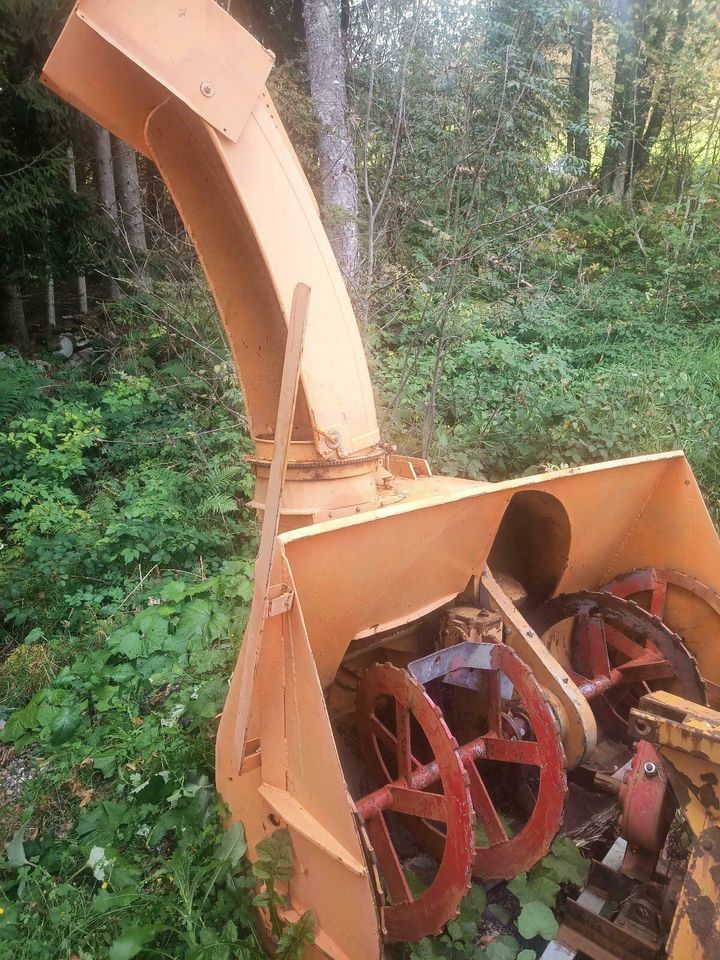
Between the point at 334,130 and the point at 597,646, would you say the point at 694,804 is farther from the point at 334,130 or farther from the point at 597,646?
the point at 334,130

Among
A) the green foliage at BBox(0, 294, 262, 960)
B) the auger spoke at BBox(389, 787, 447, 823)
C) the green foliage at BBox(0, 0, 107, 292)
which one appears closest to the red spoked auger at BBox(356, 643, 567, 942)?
the auger spoke at BBox(389, 787, 447, 823)

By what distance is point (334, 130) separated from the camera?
228 inches

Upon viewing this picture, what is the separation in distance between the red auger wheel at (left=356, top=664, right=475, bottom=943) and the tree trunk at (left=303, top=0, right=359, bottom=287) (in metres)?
3.67

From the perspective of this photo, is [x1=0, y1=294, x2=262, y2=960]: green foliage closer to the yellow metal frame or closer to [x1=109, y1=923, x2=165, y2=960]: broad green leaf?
[x1=109, y1=923, x2=165, y2=960]: broad green leaf

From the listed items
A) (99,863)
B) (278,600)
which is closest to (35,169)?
(99,863)

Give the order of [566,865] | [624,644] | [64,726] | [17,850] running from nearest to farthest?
[566,865], [17,850], [624,644], [64,726]

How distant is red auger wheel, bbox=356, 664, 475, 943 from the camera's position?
1.89 metres

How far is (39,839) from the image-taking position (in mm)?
2809

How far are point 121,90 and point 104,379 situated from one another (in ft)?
20.0

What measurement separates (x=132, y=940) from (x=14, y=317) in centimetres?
917

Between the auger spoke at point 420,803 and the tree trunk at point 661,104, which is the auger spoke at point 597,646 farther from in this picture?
the tree trunk at point 661,104

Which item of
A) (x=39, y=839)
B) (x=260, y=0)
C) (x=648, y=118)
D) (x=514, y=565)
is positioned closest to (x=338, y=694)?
(x=514, y=565)

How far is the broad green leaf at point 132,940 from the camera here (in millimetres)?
2057

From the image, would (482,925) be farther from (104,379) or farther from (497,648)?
(104,379)
